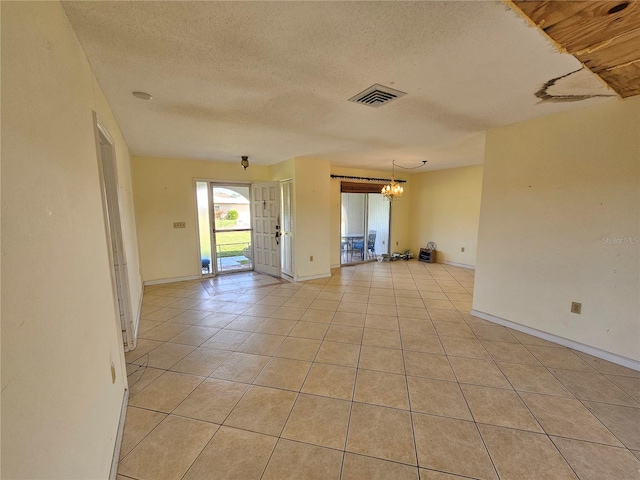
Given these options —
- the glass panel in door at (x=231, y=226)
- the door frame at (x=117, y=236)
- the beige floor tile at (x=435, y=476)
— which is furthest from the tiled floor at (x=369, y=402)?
the glass panel in door at (x=231, y=226)

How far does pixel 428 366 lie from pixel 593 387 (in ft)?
3.98

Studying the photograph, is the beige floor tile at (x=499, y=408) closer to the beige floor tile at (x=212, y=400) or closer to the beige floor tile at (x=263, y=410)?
the beige floor tile at (x=263, y=410)

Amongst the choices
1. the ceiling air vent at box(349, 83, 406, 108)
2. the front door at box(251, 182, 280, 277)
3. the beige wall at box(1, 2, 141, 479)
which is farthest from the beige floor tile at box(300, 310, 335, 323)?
the ceiling air vent at box(349, 83, 406, 108)

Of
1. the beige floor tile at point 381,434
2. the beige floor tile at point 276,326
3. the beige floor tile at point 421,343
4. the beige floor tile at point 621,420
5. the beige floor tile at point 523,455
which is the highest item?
the beige floor tile at point 421,343

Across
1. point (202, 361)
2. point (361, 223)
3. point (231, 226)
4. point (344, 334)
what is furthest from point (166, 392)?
point (361, 223)

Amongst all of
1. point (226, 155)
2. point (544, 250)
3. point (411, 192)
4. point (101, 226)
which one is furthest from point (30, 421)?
point (411, 192)

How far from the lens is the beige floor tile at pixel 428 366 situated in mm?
2193

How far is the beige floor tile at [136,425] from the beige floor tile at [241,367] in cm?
50

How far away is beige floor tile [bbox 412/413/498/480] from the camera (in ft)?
4.65

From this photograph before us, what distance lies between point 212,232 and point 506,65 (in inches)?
202

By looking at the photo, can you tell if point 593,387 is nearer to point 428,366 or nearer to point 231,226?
point 428,366

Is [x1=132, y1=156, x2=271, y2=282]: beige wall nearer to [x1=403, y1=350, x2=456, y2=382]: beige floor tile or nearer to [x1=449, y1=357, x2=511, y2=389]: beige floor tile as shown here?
[x1=403, y1=350, x2=456, y2=382]: beige floor tile

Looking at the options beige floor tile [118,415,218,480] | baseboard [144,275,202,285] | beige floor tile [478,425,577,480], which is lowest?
beige floor tile [118,415,218,480]

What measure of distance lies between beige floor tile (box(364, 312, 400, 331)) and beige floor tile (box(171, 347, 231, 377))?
165cm
